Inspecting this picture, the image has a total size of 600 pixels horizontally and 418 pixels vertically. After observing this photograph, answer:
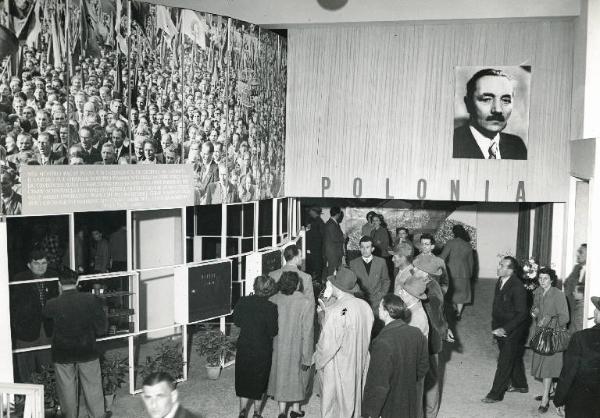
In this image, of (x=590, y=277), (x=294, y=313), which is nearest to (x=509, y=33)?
(x=590, y=277)

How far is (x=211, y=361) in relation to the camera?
8.43 meters

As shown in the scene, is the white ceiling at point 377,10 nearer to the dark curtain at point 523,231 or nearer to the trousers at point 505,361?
the trousers at point 505,361

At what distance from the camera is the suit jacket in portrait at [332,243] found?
497 inches

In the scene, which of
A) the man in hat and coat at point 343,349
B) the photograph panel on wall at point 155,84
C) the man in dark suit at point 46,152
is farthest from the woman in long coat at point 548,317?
the man in dark suit at point 46,152

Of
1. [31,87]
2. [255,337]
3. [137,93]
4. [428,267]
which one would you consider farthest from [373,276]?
[31,87]

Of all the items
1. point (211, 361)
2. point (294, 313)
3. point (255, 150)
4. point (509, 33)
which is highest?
point (509, 33)

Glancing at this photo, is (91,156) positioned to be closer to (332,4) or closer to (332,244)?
(332,4)

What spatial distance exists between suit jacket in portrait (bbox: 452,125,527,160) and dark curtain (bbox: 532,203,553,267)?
1345 millimetres

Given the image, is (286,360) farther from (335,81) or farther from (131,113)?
(335,81)

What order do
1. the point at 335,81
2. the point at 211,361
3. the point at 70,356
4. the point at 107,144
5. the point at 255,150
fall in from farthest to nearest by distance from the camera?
the point at 335,81 < the point at 255,150 < the point at 211,361 < the point at 107,144 < the point at 70,356

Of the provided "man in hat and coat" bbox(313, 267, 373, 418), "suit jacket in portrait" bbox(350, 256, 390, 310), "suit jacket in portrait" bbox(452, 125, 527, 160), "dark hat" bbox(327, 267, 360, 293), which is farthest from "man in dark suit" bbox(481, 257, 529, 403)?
"suit jacket in portrait" bbox(452, 125, 527, 160)

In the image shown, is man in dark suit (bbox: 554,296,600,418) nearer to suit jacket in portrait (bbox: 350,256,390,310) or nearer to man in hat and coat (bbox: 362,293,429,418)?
man in hat and coat (bbox: 362,293,429,418)

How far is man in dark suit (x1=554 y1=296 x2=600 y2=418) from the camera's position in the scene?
19.2 ft

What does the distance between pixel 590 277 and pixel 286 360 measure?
3.63 meters
